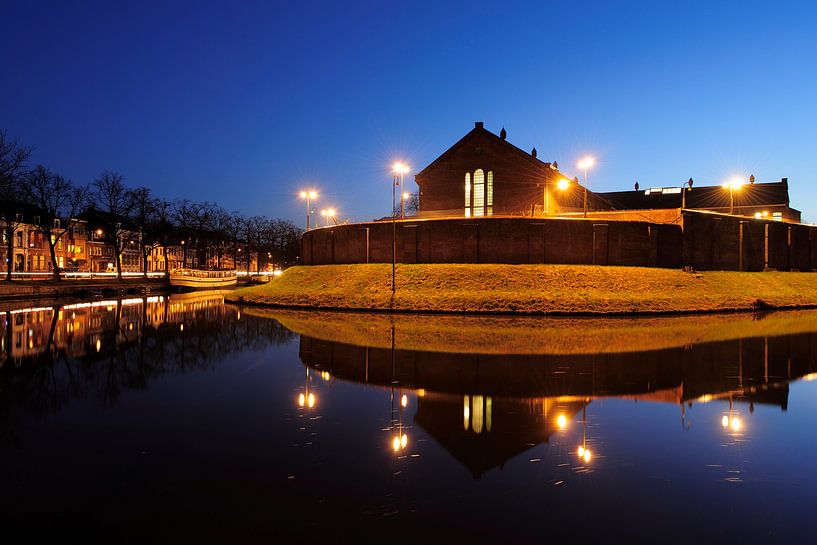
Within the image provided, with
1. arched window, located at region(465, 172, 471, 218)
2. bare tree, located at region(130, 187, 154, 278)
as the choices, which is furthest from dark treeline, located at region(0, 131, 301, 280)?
arched window, located at region(465, 172, 471, 218)

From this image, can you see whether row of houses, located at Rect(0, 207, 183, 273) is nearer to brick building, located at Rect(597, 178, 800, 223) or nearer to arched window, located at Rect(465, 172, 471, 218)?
arched window, located at Rect(465, 172, 471, 218)

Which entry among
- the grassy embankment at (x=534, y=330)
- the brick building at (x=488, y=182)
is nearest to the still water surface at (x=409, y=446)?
the grassy embankment at (x=534, y=330)

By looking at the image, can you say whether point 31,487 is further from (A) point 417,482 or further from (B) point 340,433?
(A) point 417,482

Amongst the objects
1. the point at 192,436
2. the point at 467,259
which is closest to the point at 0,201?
the point at 467,259

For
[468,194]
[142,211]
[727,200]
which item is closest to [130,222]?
[142,211]

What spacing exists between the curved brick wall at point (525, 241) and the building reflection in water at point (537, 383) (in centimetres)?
2148

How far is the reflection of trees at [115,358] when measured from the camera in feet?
33.4

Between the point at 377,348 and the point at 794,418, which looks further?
the point at 377,348

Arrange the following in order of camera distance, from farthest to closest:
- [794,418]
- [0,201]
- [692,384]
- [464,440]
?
[0,201]
[692,384]
[794,418]
[464,440]

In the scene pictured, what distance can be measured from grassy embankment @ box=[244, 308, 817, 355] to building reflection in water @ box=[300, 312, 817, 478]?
1.15m

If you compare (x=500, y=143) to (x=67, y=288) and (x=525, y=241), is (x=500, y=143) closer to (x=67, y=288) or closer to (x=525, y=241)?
(x=525, y=241)

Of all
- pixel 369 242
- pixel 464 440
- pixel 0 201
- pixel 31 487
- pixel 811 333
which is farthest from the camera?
pixel 0 201

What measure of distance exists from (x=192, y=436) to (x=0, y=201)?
53017mm

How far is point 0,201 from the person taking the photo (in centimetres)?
4725
